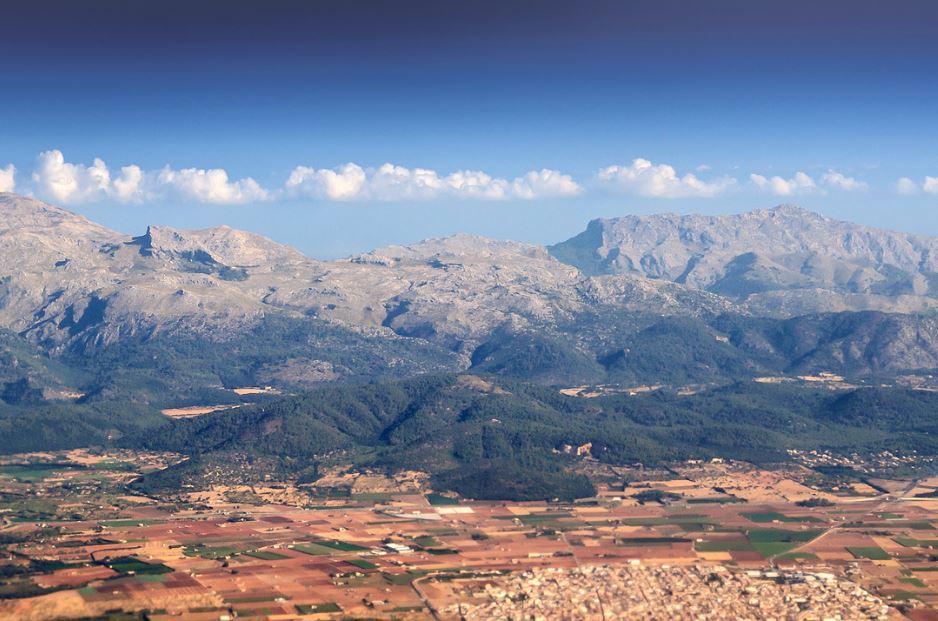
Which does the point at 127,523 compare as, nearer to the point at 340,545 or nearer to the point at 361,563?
the point at 340,545

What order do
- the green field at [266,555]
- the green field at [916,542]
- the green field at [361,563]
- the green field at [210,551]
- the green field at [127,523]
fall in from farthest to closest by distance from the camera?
1. the green field at [127,523]
2. the green field at [916,542]
3. the green field at [210,551]
4. the green field at [266,555]
5. the green field at [361,563]

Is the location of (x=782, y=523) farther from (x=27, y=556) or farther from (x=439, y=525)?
(x=27, y=556)

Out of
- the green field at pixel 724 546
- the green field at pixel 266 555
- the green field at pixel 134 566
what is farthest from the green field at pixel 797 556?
the green field at pixel 134 566

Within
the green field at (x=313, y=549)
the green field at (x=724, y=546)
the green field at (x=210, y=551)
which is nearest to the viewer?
the green field at (x=210, y=551)

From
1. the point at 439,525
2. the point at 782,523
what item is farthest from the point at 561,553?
the point at 782,523

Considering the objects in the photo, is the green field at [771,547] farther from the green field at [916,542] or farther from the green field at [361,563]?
the green field at [361,563]

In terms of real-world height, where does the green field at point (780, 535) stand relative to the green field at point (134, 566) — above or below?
below

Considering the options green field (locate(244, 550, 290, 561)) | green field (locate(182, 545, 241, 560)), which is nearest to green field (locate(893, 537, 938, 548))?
green field (locate(244, 550, 290, 561))

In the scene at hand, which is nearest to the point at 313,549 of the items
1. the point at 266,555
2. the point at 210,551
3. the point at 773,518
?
the point at 266,555
